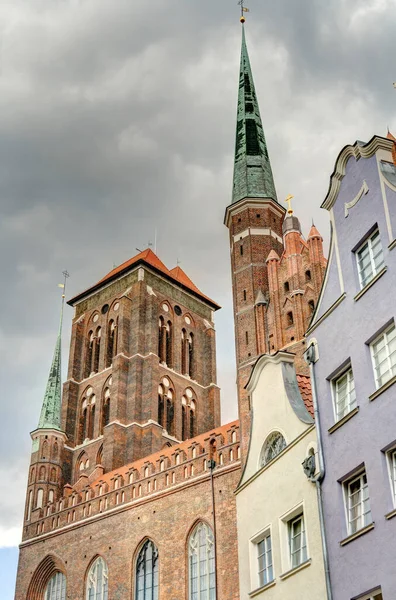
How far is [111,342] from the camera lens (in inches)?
2128

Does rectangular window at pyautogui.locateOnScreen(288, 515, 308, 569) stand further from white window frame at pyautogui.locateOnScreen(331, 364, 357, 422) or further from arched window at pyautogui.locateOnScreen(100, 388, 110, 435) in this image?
arched window at pyautogui.locateOnScreen(100, 388, 110, 435)

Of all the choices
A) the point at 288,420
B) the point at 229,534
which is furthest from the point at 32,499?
the point at 288,420

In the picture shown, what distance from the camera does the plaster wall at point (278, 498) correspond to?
566 inches

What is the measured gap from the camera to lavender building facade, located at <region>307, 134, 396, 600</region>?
12414mm

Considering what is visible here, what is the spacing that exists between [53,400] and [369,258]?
36.9 meters

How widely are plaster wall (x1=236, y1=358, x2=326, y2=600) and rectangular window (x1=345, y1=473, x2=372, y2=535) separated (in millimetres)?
989

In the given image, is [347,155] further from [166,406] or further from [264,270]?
[166,406]

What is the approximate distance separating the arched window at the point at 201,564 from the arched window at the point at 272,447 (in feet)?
45.2

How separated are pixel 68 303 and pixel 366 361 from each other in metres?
47.3

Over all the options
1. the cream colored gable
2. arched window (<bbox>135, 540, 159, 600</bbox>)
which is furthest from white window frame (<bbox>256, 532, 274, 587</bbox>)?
arched window (<bbox>135, 540, 159, 600</bbox>)

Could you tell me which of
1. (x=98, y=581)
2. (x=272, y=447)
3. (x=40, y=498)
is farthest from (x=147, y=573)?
(x=272, y=447)

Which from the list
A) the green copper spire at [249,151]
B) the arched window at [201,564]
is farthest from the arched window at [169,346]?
the arched window at [201,564]

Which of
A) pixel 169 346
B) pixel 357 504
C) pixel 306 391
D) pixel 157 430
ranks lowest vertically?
pixel 357 504

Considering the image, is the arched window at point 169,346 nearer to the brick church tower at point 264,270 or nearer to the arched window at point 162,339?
the arched window at point 162,339
